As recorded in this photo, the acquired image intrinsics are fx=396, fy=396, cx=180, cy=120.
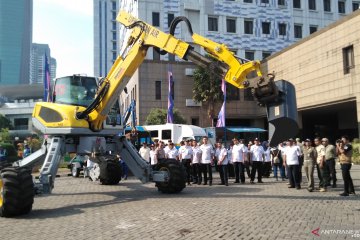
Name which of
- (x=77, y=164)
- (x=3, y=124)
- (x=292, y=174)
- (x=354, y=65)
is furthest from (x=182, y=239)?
(x=3, y=124)

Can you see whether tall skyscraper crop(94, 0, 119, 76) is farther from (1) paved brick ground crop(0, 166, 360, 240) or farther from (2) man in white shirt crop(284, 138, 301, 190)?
(1) paved brick ground crop(0, 166, 360, 240)

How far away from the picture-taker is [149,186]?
15.5 m

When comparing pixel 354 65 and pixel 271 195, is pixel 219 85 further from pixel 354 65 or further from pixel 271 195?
pixel 271 195

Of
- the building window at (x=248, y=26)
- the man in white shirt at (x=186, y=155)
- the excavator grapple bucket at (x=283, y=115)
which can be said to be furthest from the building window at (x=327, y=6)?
the excavator grapple bucket at (x=283, y=115)

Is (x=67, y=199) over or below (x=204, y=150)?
below

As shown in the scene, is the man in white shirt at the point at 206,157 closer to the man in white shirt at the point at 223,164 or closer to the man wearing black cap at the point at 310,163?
the man in white shirt at the point at 223,164

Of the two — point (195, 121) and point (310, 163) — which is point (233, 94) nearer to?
point (195, 121)

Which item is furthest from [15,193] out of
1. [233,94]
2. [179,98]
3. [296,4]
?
[296,4]

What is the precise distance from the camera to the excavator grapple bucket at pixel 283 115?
9086 mm

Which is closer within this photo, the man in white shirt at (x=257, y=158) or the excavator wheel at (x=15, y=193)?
the excavator wheel at (x=15, y=193)

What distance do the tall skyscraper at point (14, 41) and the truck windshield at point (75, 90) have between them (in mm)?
168493

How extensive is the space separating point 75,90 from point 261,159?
8296 mm

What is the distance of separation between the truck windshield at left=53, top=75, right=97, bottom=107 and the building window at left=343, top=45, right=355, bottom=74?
21124mm

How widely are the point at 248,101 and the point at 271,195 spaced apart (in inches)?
1286
